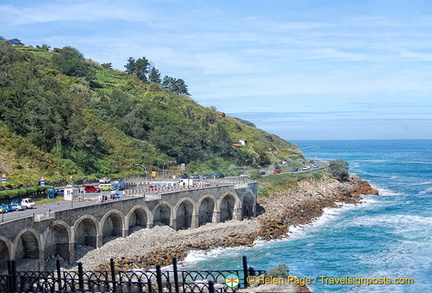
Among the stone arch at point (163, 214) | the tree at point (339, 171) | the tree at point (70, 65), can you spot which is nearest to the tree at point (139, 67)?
the tree at point (70, 65)

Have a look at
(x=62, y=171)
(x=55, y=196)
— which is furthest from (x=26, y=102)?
(x=55, y=196)

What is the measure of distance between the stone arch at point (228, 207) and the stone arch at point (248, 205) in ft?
6.77

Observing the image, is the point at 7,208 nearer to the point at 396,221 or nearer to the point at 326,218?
the point at 326,218

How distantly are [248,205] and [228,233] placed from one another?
30.6 feet

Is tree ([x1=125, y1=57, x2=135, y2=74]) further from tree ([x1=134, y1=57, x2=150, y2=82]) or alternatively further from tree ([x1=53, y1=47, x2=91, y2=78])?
tree ([x1=53, y1=47, x2=91, y2=78])

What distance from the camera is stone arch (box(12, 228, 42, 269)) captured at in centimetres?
3622

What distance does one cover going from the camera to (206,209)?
57.9m

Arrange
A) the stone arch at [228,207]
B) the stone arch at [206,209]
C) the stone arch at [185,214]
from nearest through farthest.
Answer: the stone arch at [185,214] → the stone arch at [206,209] → the stone arch at [228,207]

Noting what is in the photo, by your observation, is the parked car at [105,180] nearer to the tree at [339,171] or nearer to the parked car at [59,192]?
the parked car at [59,192]

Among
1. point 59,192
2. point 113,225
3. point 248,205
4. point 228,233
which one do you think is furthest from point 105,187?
point 248,205

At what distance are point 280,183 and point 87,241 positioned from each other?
133ft

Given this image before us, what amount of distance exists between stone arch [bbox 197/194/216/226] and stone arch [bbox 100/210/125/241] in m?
11.8

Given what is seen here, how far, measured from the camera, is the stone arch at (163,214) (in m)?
51.0

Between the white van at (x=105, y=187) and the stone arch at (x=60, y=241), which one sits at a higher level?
the white van at (x=105, y=187)
